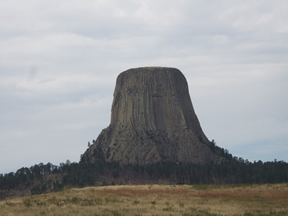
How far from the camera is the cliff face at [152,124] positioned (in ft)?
540

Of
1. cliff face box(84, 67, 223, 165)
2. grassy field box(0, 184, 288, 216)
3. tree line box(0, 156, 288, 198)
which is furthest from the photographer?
cliff face box(84, 67, 223, 165)

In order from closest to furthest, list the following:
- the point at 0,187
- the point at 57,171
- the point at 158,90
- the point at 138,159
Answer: the point at 0,187
the point at 57,171
the point at 138,159
the point at 158,90

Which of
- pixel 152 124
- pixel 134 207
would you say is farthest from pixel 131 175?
pixel 134 207

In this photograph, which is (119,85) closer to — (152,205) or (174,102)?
(174,102)

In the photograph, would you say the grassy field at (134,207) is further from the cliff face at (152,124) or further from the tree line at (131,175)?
the cliff face at (152,124)

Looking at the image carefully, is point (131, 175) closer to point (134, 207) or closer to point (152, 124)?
point (152, 124)

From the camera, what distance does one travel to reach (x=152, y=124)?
17762 cm

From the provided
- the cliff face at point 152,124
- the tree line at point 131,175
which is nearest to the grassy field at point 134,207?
the tree line at point 131,175

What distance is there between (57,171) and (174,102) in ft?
204

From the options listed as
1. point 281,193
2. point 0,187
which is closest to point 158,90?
point 0,187

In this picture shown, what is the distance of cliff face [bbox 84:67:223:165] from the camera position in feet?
540

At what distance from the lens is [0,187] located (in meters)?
130

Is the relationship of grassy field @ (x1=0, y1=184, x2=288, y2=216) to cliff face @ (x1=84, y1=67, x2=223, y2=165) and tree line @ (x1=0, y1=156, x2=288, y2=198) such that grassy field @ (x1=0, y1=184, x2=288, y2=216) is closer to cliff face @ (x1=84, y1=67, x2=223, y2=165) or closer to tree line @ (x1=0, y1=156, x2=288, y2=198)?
tree line @ (x1=0, y1=156, x2=288, y2=198)

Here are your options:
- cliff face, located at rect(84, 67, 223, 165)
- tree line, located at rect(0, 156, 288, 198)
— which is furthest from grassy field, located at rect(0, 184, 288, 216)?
cliff face, located at rect(84, 67, 223, 165)
